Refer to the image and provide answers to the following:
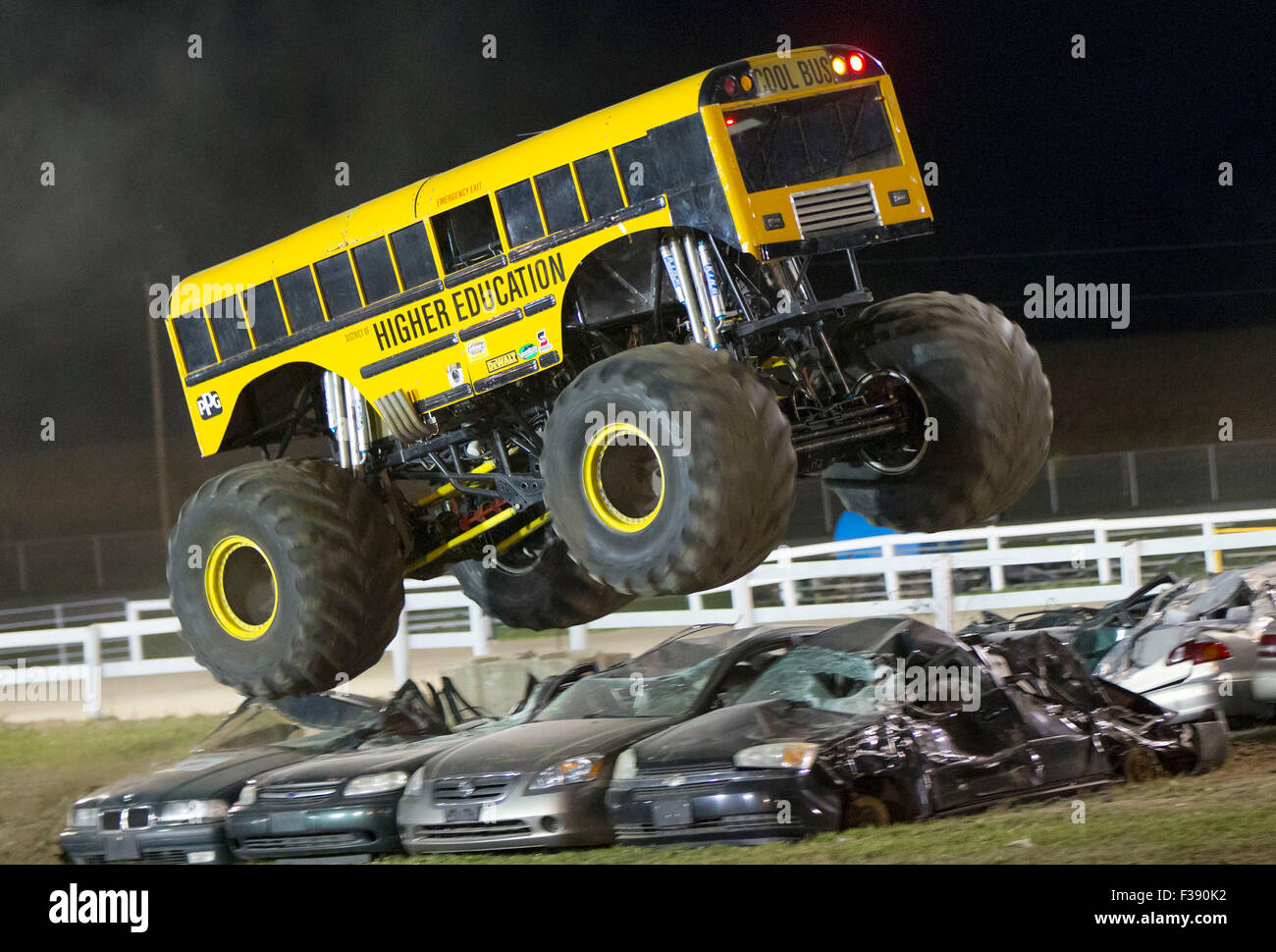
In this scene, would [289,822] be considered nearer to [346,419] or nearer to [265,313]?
[346,419]

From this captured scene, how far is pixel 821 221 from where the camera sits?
22.7 ft

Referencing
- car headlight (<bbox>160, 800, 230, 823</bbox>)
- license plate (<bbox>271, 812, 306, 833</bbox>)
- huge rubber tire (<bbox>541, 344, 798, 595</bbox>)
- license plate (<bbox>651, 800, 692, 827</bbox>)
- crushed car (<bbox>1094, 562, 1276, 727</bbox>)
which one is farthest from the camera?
crushed car (<bbox>1094, 562, 1276, 727</bbox>)

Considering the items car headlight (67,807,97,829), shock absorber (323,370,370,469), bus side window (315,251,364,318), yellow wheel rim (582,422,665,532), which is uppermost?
bus side window (315,251,364,318)

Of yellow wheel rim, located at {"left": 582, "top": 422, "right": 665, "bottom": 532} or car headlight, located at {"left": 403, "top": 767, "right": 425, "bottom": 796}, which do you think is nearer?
yellow wheel rim, located at {"left": 582, "top": 422, "right": 665, "bottom": 532}

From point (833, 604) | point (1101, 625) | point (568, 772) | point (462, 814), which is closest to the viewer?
point (568, 772)

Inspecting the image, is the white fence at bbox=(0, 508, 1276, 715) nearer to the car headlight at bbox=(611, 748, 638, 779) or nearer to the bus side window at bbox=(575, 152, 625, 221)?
the car headlight at bbox=(611, 748, 638, 779)

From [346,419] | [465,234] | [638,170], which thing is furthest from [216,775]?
[638,170]

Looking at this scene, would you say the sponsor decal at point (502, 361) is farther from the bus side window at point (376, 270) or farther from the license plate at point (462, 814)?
the license plate at point (462, 814)

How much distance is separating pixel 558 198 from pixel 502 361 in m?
0.83

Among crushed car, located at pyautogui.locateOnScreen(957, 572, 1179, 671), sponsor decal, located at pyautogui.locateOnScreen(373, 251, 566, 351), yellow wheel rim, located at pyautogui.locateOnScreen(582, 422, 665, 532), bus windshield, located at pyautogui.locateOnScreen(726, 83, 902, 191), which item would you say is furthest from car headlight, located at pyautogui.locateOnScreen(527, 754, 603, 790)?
crushed car, located at pyautogui.locateOnScreen(957, 572, 1179, 671)

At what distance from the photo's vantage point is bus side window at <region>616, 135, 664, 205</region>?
6.96m

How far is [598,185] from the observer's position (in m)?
7.16

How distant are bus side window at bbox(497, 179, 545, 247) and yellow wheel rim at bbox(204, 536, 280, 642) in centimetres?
208

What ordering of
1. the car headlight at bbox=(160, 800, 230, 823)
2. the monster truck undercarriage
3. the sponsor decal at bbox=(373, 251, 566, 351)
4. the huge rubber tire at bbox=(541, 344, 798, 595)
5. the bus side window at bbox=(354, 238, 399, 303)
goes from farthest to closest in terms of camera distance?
the car headlight at bbox=(160, 800, 230, 823)
the bus side window at bbox=(354, 238, 399, 303)
the sponsor decal at bbox=(373, 251, 566, 351)
the monster truck undercarriage
the huge rubber tire at bbox=(541, 344, 798, 595)
